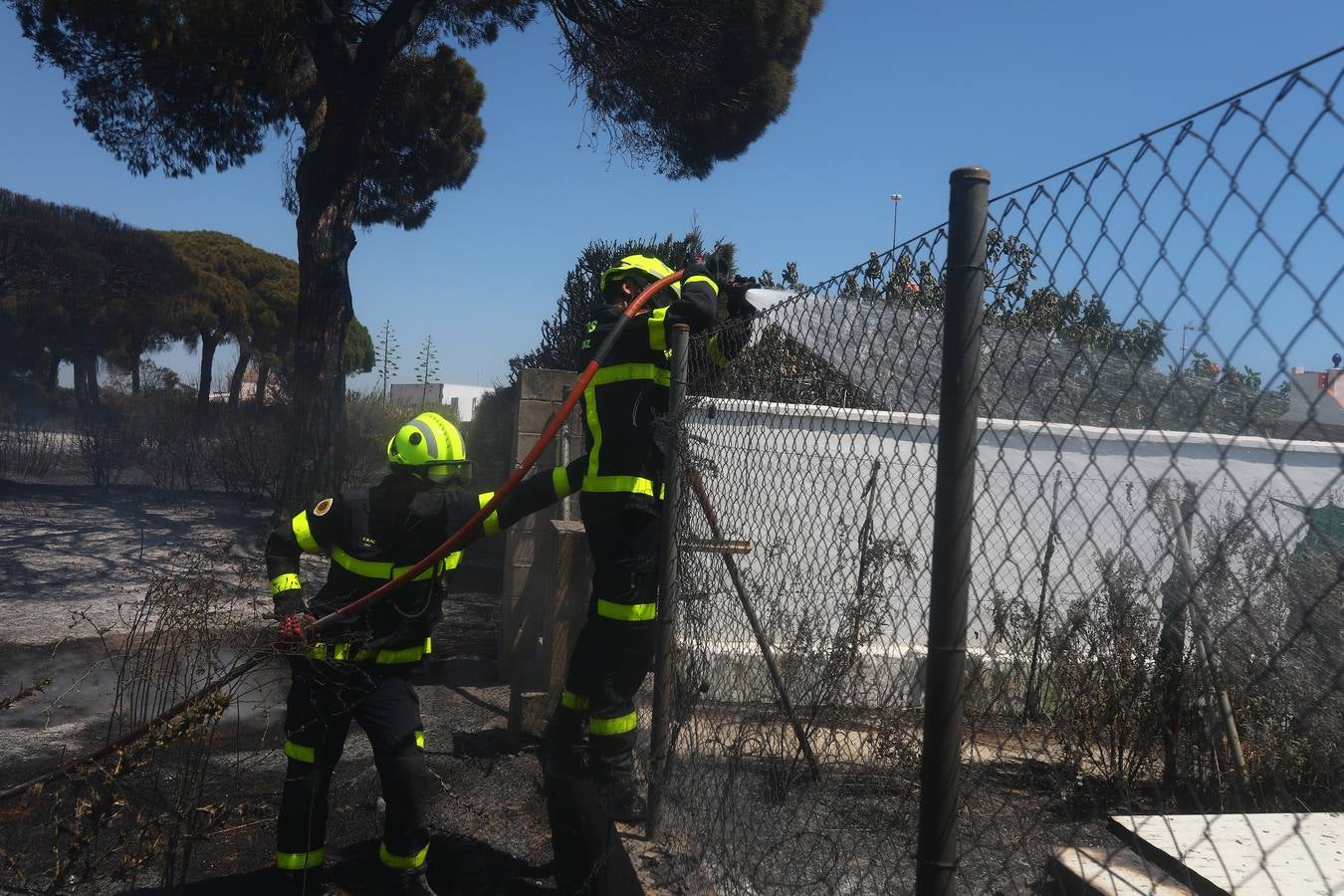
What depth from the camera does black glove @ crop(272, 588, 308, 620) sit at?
3541 millimetres

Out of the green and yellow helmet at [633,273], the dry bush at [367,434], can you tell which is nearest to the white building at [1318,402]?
the green and yellow helmet at [633,273]

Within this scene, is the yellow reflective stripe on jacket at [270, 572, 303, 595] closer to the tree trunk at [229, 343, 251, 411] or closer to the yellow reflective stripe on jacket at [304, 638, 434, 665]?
the yellow reflective stripe on jacket at [304, 638, 434, 665]

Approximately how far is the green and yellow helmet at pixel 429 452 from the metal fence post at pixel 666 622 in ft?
3.18

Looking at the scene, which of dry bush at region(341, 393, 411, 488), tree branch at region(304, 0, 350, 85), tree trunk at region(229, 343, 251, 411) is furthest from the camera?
tree trunk at region(229, 343, 251, 411)

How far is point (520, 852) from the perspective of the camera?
3926mm

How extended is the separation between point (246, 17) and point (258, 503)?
667 cm

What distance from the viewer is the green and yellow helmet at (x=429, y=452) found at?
3672 mm

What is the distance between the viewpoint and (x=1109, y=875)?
1649 mm

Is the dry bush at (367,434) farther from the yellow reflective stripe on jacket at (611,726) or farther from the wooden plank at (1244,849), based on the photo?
the wooden plank at (1244,849)

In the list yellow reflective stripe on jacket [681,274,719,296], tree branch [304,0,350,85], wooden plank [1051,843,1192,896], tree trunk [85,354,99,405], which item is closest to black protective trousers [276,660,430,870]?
yellow reflective stripe on jacket [681,274,719,296]

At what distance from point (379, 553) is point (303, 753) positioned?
76cm

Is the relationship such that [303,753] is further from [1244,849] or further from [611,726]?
[1244,849]

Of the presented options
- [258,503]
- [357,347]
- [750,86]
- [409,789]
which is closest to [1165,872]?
[409,789]

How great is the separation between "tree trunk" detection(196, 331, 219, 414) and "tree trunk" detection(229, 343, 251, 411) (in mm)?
538
